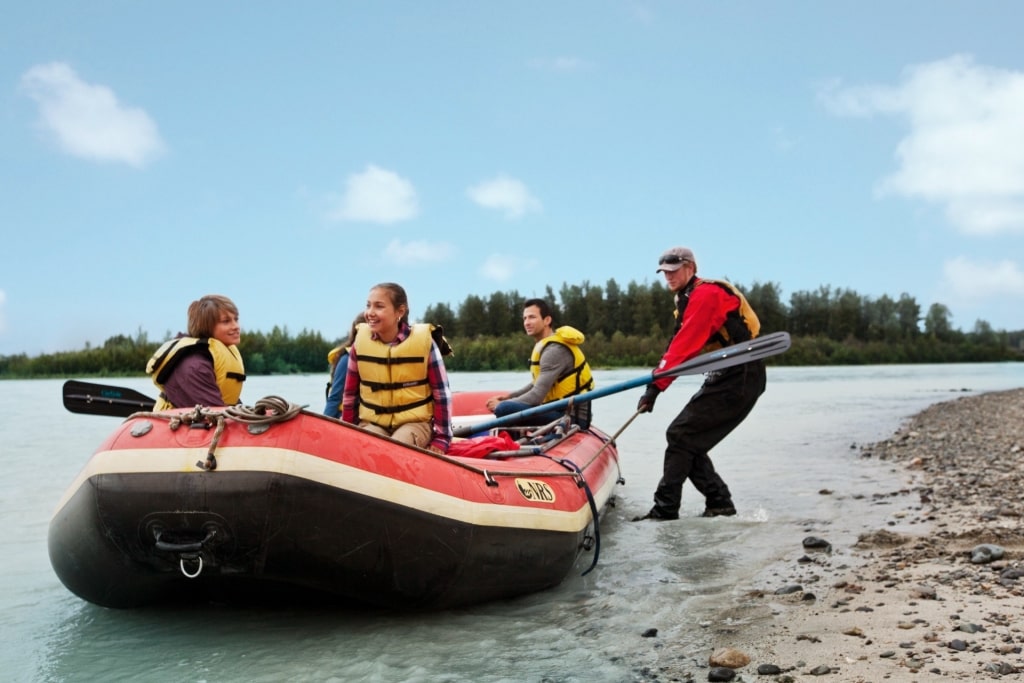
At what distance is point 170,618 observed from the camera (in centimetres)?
431

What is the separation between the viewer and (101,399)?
5.38 meters

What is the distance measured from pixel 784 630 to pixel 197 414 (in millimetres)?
2820

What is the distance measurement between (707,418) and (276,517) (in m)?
3.24

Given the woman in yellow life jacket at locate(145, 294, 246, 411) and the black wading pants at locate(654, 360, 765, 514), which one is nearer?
the woman in yellow life jacket at locate(145, 294, 246, 411)

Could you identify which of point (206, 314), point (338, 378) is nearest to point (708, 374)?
point (338, 378)

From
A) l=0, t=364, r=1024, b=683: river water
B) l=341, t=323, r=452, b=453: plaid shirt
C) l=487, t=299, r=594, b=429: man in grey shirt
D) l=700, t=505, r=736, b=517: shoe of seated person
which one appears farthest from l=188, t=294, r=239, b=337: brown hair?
l=700, t=505, r=736, b=517: shoe of seated person

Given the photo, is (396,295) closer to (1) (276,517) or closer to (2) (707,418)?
(1) (276,517)

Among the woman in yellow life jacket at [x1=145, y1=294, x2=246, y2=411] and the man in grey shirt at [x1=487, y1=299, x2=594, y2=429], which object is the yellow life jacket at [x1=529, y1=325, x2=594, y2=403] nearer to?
the man in grey shirt at [x1=487, y1=299, x2=594, y2=429]

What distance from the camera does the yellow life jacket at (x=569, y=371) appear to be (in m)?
6.71

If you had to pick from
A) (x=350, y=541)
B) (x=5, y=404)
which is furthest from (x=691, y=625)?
(x=5, y=404)

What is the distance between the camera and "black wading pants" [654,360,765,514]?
228 inches

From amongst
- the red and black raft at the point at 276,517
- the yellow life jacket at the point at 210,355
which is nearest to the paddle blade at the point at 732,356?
the red and black raft at the point at 276,517

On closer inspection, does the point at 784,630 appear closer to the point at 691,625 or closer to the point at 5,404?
the point at 691,625

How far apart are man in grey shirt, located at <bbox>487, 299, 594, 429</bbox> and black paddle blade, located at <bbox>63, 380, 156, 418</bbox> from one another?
2.64m
